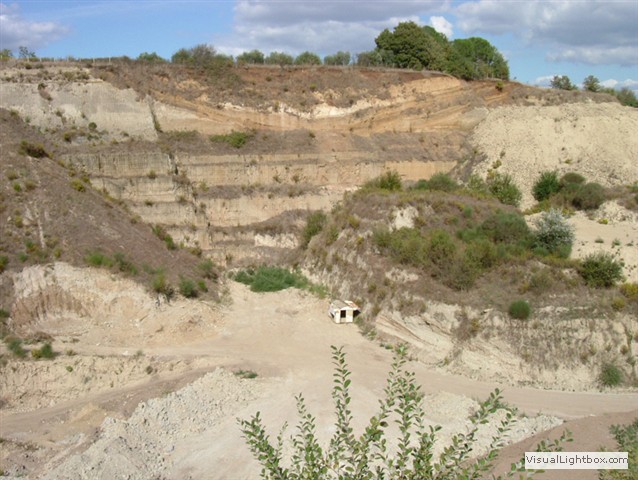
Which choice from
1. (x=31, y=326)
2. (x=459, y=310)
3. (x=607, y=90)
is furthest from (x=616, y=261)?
(x=607, y=90)

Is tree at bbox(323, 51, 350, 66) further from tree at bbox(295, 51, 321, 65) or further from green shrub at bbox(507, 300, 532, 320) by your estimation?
green shrub at bbox(507, 300, 532, 320)

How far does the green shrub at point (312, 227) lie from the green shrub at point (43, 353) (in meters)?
13.5

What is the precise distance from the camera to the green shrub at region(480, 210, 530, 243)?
23311 millimetres

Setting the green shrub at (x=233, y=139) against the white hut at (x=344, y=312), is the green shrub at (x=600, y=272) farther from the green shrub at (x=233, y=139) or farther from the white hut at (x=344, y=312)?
the green shrub at (x=233, y=139)

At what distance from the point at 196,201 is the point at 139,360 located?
12.7 meters

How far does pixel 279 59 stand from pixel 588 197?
21994 millimetres

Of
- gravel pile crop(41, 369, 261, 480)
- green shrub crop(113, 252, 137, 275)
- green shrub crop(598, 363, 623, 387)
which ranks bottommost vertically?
gravel pile crop(41, 369, 261, 480)

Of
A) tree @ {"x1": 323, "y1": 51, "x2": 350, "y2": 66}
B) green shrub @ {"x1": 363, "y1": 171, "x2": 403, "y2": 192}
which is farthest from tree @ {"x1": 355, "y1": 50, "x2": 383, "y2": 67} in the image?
green shrub @ {"x1": 363, "y1": 171, "x2": 403, "y2": 192}

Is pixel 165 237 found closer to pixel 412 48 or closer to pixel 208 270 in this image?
pixel 208 270

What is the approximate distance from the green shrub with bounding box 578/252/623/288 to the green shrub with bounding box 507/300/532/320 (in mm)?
2707

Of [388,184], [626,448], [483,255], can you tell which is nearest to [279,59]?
[388,184]

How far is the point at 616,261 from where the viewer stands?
21.2m

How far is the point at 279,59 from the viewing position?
40.8 m

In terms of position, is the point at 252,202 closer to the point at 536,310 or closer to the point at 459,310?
the point at 459,310
